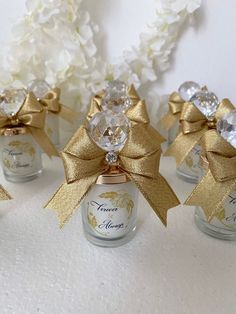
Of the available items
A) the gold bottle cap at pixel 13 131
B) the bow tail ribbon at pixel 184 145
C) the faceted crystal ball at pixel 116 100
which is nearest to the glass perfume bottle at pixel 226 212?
the bow tail ribbon at pixel 184 145

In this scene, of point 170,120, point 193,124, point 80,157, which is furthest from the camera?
point 170,120

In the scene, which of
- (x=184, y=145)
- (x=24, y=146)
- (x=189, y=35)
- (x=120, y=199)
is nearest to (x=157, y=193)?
(x=120, y=199)

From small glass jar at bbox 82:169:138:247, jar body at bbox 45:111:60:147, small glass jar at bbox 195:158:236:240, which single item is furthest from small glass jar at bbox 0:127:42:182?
small glass jar at bbox 195:158:236:240

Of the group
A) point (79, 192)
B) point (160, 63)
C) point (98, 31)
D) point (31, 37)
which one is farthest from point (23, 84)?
point (79, 192)

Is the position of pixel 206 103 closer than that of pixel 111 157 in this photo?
No

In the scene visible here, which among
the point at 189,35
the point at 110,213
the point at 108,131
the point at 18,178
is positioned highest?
the point at 189,35

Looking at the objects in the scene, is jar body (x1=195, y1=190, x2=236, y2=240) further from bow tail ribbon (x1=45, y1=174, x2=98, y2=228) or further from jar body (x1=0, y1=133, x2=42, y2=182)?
jar body (x1=0, y1=133, x2=42, y2=182)

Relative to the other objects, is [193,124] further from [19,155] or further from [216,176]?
[19,155]

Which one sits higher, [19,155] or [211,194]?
[211,194]
